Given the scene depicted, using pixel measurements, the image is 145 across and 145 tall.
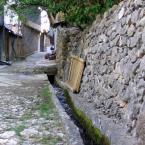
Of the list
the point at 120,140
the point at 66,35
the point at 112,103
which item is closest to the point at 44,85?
the point at 66,35

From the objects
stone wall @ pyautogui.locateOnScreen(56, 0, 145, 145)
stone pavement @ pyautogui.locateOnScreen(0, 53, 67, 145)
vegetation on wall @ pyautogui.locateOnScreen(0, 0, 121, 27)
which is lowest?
stone pavement @ pyautogui.locateOnScreen(0, 53, 67, 145)

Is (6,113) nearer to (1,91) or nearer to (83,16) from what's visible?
(1,91)

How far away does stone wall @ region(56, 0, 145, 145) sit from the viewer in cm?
559

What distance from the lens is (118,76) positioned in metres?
7.05

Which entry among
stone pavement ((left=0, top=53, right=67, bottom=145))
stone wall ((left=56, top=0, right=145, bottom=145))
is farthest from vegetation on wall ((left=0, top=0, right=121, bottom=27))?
stone pavement ((left=0, top=53, right=67, bottom=145))

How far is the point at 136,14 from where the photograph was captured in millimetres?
6574

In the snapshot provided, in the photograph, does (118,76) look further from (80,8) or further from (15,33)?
(15,33)

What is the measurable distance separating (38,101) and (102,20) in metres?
2.86

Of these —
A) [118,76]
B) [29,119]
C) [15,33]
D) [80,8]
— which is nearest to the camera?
[118,76]

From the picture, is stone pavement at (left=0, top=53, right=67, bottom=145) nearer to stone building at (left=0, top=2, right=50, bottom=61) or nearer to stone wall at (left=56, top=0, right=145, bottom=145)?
stone wall at (left=56, top=0, right=145, bottom=145)

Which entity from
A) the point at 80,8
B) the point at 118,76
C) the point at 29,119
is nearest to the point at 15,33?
the point at 80,8

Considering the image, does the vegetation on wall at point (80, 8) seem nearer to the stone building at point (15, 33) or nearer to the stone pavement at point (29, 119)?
the stone pavement at point (29, 119)

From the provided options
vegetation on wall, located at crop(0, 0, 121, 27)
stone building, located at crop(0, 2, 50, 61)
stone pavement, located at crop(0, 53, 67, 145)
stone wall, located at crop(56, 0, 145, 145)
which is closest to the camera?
stone wall, located at crop(56, 0, 145, 145)

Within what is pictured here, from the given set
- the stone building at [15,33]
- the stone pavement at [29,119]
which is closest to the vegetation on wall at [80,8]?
the stone pavement at [29,119]
